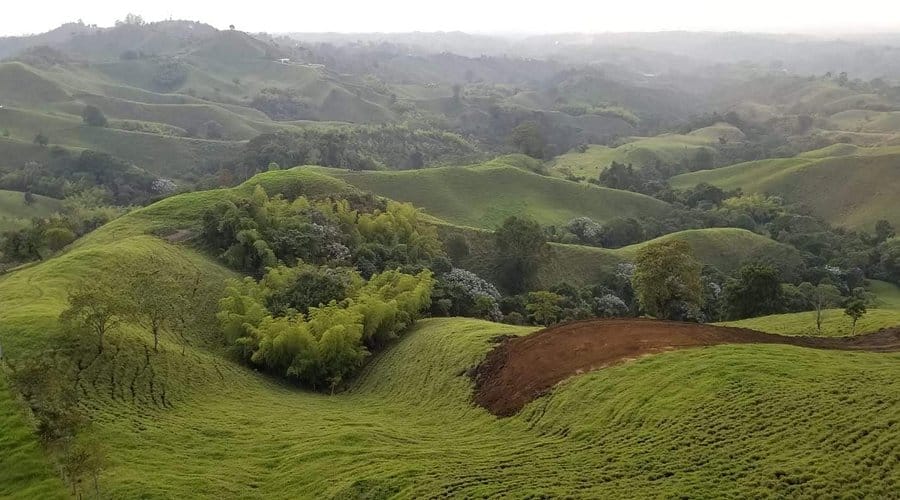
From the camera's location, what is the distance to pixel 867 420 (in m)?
21.5

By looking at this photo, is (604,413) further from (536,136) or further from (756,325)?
(536,136)

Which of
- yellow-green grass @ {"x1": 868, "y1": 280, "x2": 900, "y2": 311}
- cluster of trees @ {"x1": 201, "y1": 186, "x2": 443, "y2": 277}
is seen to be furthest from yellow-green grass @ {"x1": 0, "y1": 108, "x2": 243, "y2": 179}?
yellow-green grass @ {"x1": 868, "y1": 280, "x2": 900, "y2": 311}

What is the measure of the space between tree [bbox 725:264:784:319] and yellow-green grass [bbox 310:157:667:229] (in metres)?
47.5

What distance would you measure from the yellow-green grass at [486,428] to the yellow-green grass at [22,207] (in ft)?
253

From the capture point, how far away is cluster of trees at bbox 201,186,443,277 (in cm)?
5397

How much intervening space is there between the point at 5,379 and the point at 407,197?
73714 millimetres

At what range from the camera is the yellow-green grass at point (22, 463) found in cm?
2047

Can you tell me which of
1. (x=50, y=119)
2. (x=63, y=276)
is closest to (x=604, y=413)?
(x=63, y=276)

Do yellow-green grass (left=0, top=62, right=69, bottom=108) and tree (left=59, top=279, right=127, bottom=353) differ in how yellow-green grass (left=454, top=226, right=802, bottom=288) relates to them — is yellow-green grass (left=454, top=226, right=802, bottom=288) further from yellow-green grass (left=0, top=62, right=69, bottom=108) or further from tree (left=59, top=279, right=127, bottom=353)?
yellow-green grass (left=0, top=62, right=69, bottom=108)

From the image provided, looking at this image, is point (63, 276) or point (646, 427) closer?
point (646, 427)

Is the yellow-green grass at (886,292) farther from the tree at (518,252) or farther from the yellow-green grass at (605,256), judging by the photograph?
the tree at (518,252)

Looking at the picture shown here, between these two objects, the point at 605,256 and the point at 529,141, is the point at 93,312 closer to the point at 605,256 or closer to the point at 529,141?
the point at 605,256

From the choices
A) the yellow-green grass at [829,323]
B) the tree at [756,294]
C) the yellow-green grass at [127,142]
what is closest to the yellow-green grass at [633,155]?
the yellow-green grass at [127,142]

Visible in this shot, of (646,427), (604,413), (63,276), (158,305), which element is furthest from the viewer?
(63,276)
